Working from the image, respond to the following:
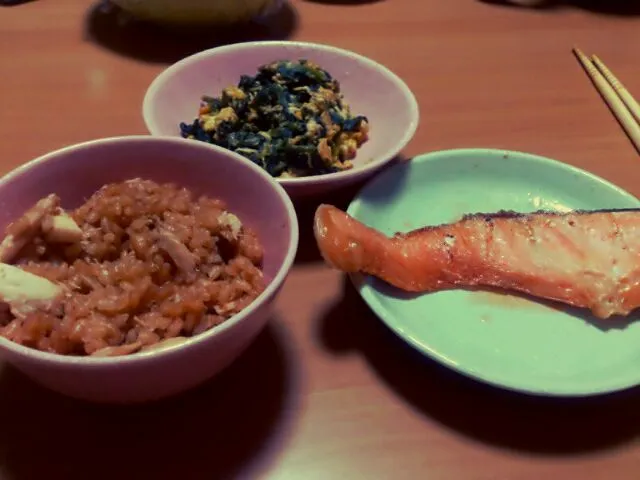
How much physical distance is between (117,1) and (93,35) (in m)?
0.11

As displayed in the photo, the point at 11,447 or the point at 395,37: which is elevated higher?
the point at 395,37

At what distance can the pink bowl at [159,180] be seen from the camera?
560mm

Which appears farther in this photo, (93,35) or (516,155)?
(93,35)

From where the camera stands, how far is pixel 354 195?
3.17ft

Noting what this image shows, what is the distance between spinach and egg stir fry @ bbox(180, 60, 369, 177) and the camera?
3.19 ft

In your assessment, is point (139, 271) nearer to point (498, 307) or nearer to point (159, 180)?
point (159, 180)

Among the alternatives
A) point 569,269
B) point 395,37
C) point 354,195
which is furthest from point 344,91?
point 569,269

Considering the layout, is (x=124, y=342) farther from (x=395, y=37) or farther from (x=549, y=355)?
(x=395, y=37)

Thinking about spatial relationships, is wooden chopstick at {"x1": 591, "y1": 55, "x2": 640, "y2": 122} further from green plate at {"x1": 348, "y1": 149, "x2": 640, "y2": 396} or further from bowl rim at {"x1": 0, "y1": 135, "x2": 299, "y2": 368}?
bowl rim at {"x1": 0, "y1": 135, "x2": 299, "y2": 368}

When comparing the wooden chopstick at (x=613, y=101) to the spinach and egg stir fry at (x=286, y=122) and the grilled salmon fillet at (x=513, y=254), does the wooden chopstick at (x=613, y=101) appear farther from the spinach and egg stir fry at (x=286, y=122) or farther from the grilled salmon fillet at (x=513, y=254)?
the spinach and egg stir fry at (x=286, y=122)

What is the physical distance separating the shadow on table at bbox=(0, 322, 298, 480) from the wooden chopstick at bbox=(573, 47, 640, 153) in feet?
2.68

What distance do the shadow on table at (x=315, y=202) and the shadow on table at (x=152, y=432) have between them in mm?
211

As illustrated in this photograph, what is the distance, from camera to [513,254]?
0.86 meters

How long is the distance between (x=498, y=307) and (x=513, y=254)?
8 centimetres
